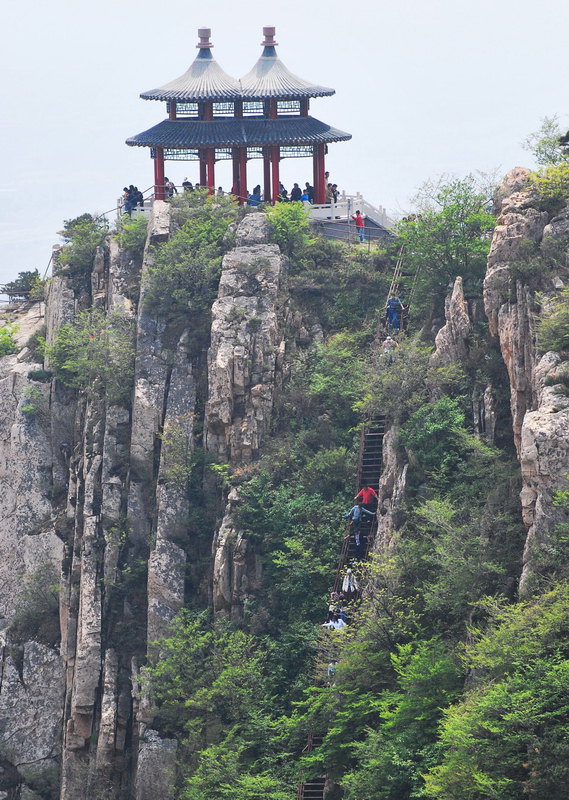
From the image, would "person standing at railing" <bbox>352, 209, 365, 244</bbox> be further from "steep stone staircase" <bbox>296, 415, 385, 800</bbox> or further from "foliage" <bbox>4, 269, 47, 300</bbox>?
"foliage" <bbox>4, 269, 47, 300</bbox>

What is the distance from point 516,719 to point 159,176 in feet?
112

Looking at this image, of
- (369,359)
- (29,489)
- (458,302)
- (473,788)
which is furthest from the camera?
(29,489)

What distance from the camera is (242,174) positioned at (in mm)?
74312

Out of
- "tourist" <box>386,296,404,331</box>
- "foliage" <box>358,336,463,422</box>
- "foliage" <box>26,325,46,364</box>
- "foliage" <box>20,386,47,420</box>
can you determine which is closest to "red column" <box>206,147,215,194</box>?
"foliage" <box>26,325,46,364</box>

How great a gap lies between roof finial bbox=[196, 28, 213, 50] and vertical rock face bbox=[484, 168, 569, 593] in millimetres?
17913

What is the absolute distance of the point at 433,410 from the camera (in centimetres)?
5894

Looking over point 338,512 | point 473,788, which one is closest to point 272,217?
point 338,512

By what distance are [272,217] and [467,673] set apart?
2357 cm

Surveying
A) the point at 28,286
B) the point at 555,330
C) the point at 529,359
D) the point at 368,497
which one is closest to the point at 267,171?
the point at 28,286

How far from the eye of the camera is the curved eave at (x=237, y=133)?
73.4 meters

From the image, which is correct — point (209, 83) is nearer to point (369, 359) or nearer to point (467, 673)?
point (369, 359)

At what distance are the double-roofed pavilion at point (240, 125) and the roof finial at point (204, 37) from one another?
32 cm

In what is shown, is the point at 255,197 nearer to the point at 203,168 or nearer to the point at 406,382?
the point at 203,168

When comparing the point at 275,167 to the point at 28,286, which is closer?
the point at 275,167
